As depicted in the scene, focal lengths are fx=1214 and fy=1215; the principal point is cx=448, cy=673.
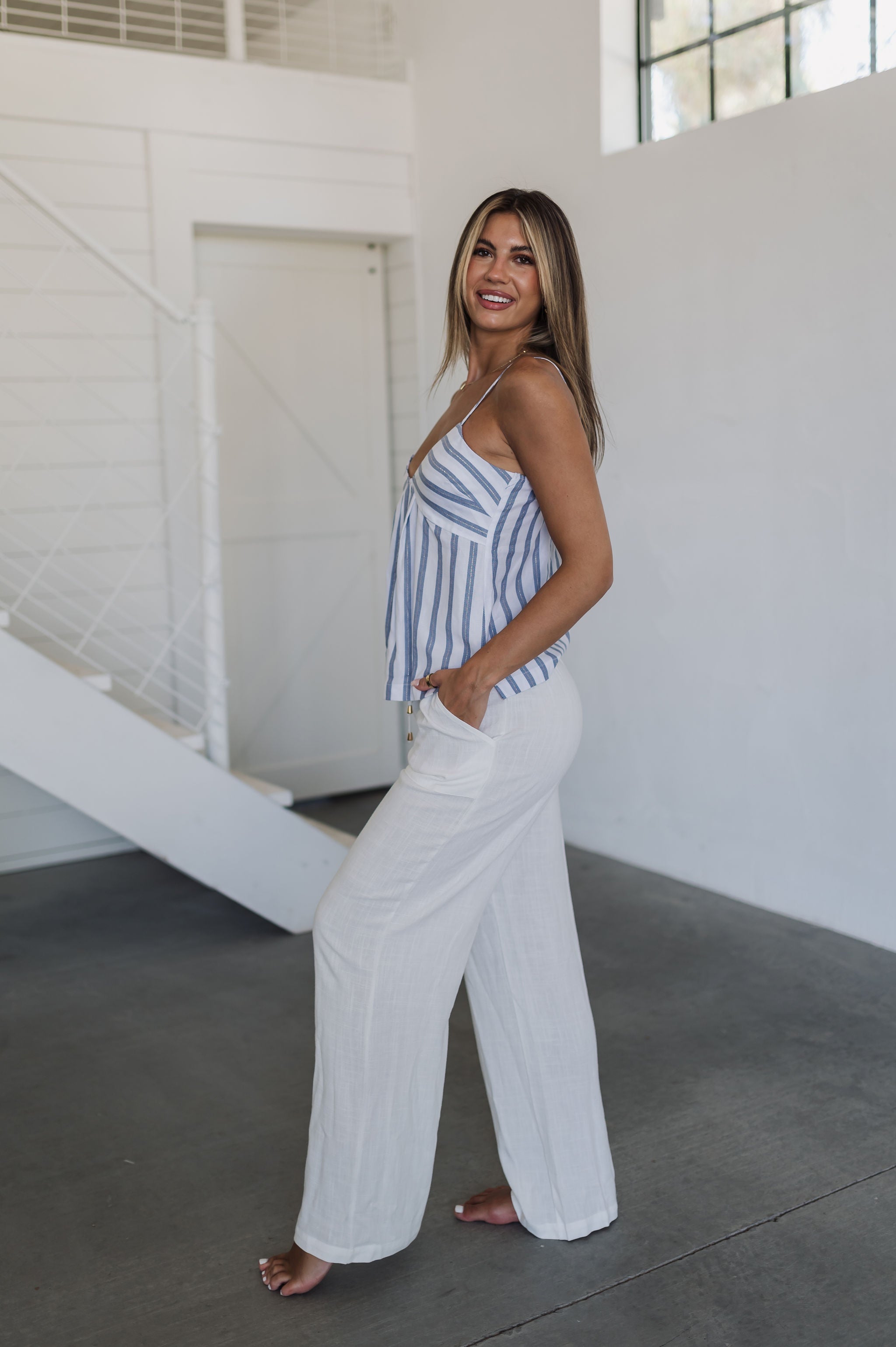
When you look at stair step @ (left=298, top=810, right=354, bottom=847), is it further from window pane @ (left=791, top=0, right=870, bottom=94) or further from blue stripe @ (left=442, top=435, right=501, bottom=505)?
window pane @ (left=791, top=0, right=870, bottom=94)

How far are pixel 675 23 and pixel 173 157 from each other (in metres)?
1.85

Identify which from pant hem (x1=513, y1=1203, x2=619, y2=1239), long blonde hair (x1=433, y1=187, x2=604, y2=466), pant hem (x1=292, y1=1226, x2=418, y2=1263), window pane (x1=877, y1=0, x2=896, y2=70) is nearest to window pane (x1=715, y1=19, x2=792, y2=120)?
window pane (x1=877, y1=0, x2=896, y2=70)

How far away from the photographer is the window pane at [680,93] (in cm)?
386

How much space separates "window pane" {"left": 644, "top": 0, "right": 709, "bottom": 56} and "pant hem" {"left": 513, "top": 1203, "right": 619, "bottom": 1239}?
347 cm

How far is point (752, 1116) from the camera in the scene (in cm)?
255

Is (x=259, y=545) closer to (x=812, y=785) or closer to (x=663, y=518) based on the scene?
(x=663, y=518)

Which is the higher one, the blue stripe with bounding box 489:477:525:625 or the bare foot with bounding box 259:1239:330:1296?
the blue stripe with bounding box 489:477:525:625

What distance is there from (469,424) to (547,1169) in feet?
4.13

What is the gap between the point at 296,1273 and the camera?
1.98 meters

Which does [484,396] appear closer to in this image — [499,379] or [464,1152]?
[499,379]

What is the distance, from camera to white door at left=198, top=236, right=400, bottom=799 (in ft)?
16.2

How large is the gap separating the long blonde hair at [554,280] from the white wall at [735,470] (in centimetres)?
175

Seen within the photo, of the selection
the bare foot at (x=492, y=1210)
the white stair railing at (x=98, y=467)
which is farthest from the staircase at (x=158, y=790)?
the bare foot at (x=492, y=1210)

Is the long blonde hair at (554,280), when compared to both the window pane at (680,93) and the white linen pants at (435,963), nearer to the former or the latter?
the white linen pants at (435,963)
